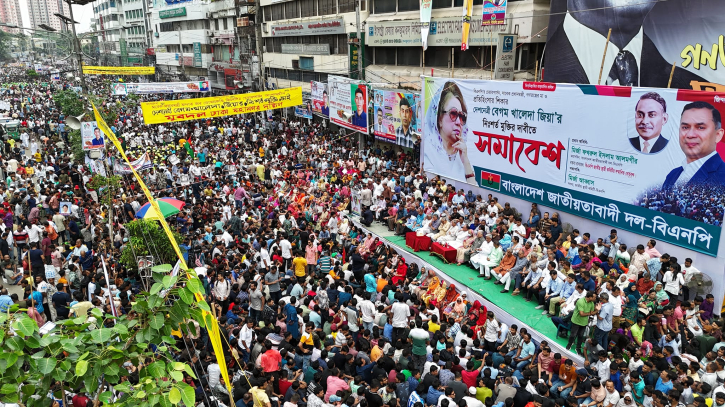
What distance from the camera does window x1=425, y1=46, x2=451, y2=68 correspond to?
23219mm

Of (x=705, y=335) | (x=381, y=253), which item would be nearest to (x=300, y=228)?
(x=381, y=253)

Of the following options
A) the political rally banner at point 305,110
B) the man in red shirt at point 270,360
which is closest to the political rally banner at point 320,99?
the political rally banner at point 305,110

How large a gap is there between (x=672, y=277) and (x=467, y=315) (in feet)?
12.4

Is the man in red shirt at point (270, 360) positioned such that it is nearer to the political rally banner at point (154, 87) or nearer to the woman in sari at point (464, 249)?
the woman in sari at point (464, 249)

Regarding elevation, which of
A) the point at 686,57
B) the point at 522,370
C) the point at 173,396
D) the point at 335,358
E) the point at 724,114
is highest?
the point at 686,57

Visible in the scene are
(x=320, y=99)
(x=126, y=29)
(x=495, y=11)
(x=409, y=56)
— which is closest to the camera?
(x=495, y=11)

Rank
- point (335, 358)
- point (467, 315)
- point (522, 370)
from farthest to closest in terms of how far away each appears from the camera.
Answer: point (467, 315), point (522, 370), point (335, 358)

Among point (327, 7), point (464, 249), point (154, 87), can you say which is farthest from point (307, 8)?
point (464, 249)

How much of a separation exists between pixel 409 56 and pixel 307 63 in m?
13.5

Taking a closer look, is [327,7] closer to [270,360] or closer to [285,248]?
[285,248]

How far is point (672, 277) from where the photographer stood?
9516 millimetres

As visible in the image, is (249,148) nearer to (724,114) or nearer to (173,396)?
(724,114)

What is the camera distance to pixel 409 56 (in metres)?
26.1

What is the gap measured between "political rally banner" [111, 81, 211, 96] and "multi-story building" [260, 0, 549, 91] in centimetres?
709
